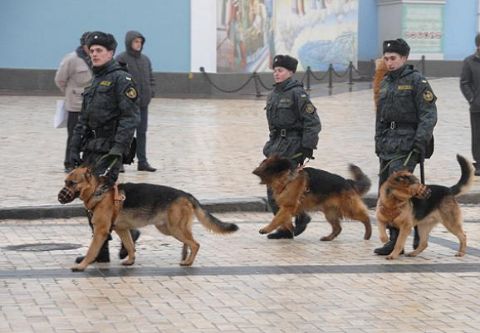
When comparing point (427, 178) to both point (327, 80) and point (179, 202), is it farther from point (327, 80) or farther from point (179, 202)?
point (327, 80)

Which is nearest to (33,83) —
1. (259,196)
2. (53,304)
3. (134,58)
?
(134,58)

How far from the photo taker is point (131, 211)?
9422mm

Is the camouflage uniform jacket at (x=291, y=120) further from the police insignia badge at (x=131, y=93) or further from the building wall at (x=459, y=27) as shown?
the building wall at (x=459, y=27)

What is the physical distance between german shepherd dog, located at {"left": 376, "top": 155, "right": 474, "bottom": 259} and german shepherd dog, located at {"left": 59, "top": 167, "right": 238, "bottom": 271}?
1.35 metres

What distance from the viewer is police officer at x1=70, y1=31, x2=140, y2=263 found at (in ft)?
31.2

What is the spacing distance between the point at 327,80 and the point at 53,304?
27.0 m

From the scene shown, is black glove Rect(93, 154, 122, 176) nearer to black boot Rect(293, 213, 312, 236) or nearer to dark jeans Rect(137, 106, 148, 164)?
black boot Rect(293, 213, 312, 236)

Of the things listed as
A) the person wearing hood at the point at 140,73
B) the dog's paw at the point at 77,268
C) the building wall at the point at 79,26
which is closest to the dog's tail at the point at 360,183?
the dog's paw at the point at 77,268

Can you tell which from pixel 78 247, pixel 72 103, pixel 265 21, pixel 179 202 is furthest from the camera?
pixel 265 21

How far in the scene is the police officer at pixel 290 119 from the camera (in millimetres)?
10945

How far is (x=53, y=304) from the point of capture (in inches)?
318

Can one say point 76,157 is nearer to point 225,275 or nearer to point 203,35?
point 225,275

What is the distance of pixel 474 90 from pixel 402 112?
236 inches

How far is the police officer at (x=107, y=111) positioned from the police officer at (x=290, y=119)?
1882 millimetres
